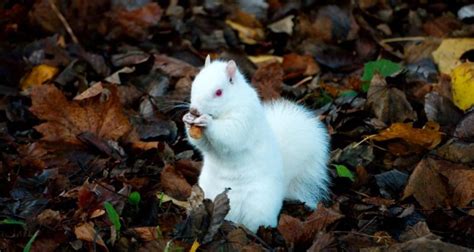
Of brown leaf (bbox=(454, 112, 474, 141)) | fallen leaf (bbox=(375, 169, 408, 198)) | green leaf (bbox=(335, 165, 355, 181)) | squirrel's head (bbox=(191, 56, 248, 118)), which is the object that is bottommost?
green leaf (bbox=(335, 165, 355, 181))

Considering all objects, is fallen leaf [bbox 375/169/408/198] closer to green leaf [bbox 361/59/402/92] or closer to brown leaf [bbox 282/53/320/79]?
green leaf [bbox 361/59/402/92]

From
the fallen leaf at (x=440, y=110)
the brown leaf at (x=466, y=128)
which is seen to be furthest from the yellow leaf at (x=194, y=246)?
the fallen leaf at (x=440, y=110)

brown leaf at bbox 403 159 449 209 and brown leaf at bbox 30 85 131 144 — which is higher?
brown leaf at bbox 403 159 449 209

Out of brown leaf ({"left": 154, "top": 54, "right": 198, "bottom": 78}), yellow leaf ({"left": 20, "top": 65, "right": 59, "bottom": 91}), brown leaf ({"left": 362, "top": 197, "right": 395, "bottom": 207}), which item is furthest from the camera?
yellow leaf ({"left": 20, "top": 65, "right": 59, "bottom": 91})

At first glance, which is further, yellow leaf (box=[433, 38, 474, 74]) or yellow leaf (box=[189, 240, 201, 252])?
yellow leaf (box=[433, 38, 474, 74])

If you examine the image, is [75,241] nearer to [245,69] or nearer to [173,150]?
[173,150]

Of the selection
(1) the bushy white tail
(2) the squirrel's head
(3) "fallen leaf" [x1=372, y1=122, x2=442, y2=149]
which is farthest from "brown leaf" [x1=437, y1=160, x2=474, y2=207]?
(2) the squirrel's head

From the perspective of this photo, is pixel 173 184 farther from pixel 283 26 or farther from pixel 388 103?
A: pixel 283 26
